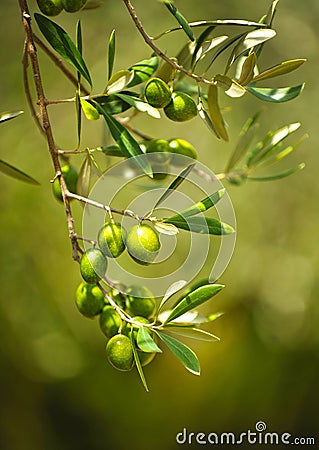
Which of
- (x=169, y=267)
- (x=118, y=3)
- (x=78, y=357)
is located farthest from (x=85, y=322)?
(x=118, y=3)

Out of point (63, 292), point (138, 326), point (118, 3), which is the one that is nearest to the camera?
point (138, 326)

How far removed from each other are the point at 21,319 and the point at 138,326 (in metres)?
1.23

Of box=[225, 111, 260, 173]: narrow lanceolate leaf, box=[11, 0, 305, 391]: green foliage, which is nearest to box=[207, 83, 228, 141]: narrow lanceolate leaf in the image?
box=[11, 0, 305, 391]: green foliage

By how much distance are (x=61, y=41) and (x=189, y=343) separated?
4.41 ft

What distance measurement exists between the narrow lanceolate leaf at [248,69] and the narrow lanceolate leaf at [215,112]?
0.03 m

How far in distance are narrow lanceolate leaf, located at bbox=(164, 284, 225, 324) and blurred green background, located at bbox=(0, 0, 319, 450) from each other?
1176 mm

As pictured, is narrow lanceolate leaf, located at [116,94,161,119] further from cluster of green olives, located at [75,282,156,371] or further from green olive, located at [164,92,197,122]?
cluster of green olives, located at [75,282,156,371]

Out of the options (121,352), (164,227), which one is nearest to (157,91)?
(164,227)

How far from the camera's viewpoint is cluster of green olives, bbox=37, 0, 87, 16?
52cm

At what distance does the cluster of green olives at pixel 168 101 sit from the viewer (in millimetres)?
517

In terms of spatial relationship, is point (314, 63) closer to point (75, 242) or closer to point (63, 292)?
point (63, 292)

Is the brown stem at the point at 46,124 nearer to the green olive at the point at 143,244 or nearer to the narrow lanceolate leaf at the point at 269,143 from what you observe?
the green olive at the point at 143,244

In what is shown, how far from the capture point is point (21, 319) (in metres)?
1.66

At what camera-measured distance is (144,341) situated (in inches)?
19.0
